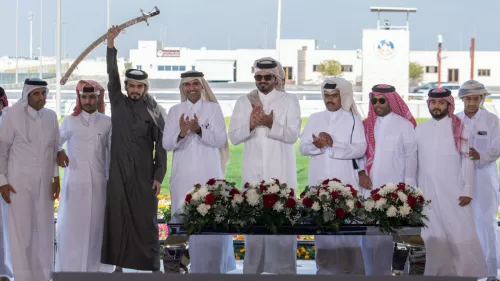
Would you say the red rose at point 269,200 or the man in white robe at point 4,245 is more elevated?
the red rose at point 269,200

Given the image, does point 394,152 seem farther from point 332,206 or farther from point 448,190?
point 332,206

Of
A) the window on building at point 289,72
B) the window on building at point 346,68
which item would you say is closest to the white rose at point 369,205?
the window on building at point 289,72

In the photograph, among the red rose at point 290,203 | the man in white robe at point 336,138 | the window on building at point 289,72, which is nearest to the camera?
the red rose at point 290,203

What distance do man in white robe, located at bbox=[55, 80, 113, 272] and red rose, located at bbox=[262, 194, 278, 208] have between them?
5.51ft

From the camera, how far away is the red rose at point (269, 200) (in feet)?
17.1

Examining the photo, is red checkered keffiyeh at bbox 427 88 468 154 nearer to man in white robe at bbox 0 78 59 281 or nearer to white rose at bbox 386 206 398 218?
white rose at bbox 386 206 398 218

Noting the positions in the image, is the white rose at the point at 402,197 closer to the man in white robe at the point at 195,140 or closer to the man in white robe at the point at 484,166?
the man in white robe at the point at 195,140

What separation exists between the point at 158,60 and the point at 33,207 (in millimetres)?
37669

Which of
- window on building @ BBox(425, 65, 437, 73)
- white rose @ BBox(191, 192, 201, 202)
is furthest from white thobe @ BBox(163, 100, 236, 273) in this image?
window on building @ BBox(425, 65, 437, 73)

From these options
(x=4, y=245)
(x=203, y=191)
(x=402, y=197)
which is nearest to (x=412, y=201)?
(x=402, y=197)

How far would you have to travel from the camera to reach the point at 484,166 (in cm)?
701

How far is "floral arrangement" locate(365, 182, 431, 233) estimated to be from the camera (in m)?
5.25

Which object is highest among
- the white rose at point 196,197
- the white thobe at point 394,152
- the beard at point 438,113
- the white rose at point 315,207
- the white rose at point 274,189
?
the beard at point 438,113

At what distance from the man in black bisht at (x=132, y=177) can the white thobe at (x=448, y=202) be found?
1916 millimetres
